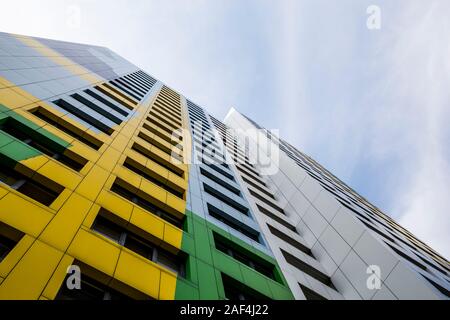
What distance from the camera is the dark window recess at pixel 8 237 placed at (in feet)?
21.1

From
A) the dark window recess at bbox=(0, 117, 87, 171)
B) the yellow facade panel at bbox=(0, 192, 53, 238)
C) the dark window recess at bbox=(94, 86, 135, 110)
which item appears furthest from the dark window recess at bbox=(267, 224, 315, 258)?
the dark window recess at bbox=(94, 86, 135, 110)

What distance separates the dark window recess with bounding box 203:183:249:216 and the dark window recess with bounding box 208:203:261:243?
1.76m

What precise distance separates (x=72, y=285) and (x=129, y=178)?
5.69 meters

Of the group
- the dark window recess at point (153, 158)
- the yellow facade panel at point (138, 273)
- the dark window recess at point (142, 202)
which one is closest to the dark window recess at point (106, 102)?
the dark window recess at point (153, 158)

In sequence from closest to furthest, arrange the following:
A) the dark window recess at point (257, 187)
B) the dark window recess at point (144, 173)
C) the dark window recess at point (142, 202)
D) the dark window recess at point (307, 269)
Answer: the dark window recess at point (142, 202) < the dark window recess at point (144, 173) < the dark window recess at point (307, 269) < the dark window recess at point (257, 187)

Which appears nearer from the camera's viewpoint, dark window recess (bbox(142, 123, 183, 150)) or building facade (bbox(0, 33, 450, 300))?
building facade (bbox(0, 33, 450, 300))

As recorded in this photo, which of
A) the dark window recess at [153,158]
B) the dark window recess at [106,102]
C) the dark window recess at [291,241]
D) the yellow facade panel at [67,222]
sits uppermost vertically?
the dark window recess at [106,102]

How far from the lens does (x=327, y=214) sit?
17938 mm

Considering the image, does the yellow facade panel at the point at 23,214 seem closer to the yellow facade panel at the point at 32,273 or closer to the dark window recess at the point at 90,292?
the yellow facade panel at the point at 32,273

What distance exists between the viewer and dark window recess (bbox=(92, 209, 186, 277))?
9070 mm

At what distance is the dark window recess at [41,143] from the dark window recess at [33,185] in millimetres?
1968

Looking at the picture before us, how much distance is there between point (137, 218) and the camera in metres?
9.88

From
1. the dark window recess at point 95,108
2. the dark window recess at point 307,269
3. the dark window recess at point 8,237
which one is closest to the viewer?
the dark window recess at point 8,237

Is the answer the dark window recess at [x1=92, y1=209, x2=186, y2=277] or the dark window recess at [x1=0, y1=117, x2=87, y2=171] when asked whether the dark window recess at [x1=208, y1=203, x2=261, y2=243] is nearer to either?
the dark window recess at [x1=92, y1=209, x2=186, y2=277]
